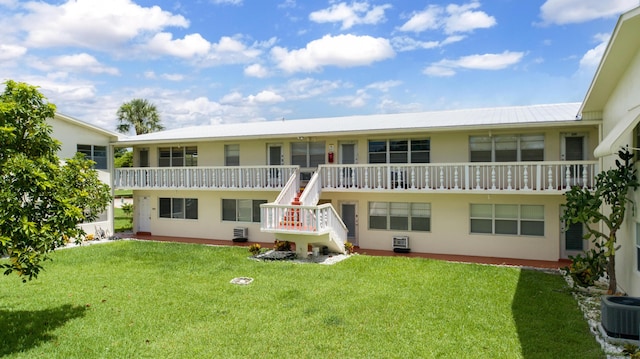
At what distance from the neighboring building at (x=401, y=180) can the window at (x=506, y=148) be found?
38mm

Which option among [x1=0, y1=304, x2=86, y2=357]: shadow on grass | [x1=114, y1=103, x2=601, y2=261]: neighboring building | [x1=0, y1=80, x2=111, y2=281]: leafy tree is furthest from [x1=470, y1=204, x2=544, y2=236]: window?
[x1=0, y1=304, x2=86, y2=357]: shadow on grass

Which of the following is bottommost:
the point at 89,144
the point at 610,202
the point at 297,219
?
the point at 297,219

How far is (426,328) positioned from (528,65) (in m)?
14.0

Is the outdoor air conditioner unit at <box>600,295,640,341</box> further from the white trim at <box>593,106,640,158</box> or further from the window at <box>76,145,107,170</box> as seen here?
the window at <box>76,145,107,170</box>

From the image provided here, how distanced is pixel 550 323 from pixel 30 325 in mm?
10567

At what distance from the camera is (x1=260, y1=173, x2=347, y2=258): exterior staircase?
44.9ft

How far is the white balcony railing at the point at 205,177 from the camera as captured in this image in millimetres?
17281

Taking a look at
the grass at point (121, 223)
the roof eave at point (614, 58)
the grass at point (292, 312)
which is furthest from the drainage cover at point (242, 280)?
the grass at point (121, 223)

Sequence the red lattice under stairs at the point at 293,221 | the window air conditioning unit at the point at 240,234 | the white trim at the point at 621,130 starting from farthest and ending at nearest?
the window air conditioning unit at the point at 240,234 < the red lattice under stairs at the point at 293,221 < the white trim at the point at 621,130

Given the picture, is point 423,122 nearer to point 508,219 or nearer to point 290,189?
point 508,219

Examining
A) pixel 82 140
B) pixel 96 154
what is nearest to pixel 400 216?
pixel 96 154

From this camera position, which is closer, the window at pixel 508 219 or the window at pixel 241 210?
the window at pixel 508 219

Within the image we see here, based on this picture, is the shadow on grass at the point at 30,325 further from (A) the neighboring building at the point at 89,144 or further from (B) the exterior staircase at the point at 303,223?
(A) the neighboring building at the point at 89,144

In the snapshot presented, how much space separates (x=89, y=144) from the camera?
1948 cm
